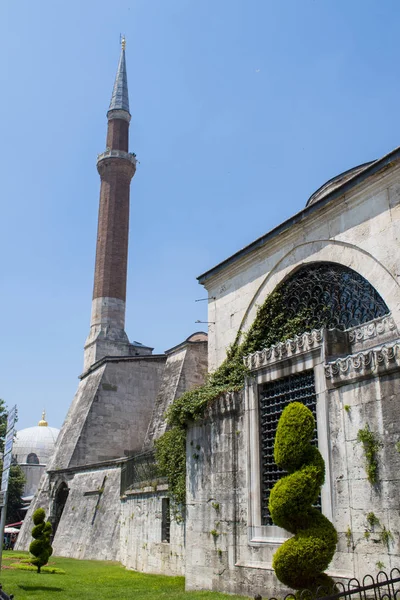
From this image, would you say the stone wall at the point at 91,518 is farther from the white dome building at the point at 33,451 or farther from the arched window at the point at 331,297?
the white dome building at the point at 33,451

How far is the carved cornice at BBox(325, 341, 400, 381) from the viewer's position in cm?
747

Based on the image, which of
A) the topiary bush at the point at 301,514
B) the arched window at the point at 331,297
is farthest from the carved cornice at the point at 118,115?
the topiary bush at the point at 301,514

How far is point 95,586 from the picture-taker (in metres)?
11.7

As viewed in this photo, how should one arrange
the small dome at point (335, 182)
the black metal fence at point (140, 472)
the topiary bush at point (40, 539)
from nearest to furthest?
the topiary bush at point (40, 539) → the small dome at point (335, 182) → the black metal fence at point (140, 472)

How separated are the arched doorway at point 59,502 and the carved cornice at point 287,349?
57.3 ft

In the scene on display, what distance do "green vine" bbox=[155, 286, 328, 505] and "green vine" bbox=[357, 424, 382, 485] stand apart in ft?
14.7

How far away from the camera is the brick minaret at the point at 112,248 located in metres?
33.3

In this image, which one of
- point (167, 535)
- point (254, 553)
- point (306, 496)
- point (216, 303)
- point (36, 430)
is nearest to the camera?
point (306, 496)

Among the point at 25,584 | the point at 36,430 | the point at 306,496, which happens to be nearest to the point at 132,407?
Answer: the point at 25,584

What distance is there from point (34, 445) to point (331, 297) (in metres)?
50.0

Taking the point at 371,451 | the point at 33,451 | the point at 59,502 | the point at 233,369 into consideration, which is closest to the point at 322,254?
the point at 233,369

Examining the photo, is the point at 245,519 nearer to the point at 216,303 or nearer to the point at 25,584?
the point at 25,584

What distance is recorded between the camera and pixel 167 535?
44.3 feet

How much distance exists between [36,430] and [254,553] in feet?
176
